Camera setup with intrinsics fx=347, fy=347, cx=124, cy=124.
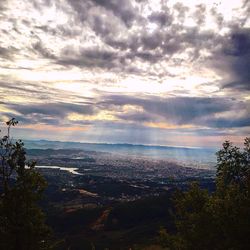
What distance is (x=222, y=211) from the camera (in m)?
30.4

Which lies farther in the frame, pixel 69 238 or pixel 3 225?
pixel 69 238

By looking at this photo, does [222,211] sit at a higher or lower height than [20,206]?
higher

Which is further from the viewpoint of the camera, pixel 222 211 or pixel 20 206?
pixel 20 206

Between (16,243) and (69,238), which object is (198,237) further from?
(69,238)

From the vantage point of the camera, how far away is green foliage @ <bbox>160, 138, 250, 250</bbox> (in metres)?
29.4

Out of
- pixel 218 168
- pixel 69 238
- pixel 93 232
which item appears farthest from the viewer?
pixel 93 232

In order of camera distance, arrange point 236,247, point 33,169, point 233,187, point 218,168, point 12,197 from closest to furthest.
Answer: point 236,247 → point 233,187 → point 12,197 → point 33,169 → point 218,168

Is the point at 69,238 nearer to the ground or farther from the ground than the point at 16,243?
nearer to the ground

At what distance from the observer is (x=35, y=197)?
35.4 meters

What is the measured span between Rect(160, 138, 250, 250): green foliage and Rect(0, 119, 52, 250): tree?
50.8 feet

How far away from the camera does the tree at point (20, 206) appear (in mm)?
33781

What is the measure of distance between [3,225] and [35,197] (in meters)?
3.94

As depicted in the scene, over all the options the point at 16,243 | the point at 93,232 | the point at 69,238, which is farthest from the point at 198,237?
Answer: the point at 93,232

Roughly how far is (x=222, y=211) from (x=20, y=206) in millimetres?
19427
